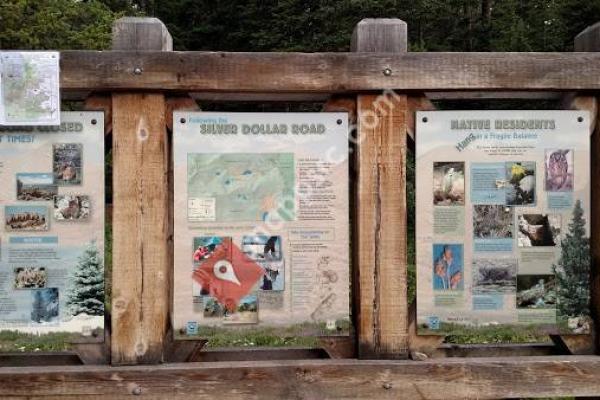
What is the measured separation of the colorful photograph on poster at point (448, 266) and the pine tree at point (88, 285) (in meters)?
1.75

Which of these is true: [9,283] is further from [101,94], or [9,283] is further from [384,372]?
[384,372]

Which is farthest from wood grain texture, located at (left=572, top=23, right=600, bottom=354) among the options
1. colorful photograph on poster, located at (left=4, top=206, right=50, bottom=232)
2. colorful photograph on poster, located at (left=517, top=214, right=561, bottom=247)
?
colorful photograph on poster, located at (left=4, top=206, right=50, bottom=232)

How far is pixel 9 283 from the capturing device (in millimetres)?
3506

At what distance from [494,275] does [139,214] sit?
74.5 inches

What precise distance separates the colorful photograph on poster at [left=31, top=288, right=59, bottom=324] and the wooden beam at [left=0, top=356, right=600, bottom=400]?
0.85 ft

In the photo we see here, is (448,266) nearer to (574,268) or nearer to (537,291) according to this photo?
(537,291)

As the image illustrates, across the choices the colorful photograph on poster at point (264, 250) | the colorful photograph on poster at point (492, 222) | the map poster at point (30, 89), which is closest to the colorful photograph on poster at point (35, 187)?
the map poster at point (30, 89)

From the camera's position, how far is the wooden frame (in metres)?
3.50

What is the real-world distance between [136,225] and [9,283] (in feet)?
2.32

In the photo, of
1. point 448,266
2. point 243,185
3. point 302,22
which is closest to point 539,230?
point 448,266

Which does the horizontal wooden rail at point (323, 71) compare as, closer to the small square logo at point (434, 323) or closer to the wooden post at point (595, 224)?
the wooden post at point (595, 224)

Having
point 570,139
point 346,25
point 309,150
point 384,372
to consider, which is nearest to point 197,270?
point 309,150

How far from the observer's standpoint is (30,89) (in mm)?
3453

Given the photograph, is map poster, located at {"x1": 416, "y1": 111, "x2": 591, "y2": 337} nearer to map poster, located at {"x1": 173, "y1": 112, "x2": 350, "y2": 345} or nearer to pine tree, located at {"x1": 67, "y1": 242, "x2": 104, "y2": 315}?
map poster, located at {"x1": 173, "y1": 112, "x2": 350, "y2": 345}
